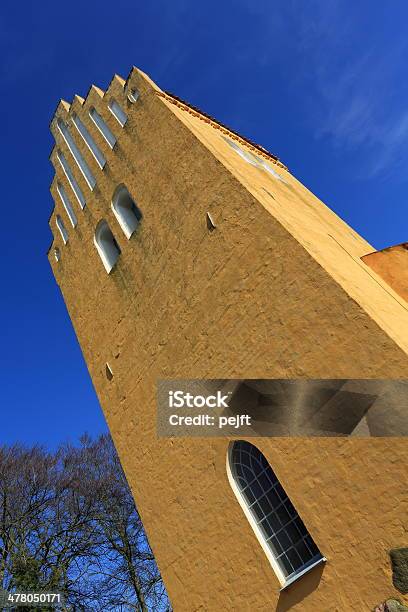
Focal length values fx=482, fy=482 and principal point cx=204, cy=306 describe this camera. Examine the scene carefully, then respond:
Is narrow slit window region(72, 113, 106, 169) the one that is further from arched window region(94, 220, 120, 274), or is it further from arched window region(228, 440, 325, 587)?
arched window region(228, 440, 325, 587)

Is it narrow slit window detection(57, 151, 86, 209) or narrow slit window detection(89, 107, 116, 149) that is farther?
narrow slit window detection(57, 151, 86, 209)

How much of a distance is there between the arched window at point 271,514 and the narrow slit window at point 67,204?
29.3ft

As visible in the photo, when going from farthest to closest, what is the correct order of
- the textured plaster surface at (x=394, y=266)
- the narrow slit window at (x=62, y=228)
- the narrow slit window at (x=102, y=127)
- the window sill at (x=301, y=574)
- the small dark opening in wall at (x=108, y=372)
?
the narrow slit window at (x=62, y=228)
the narrow slit window at (x=102, y=127)
the small dark opening in wall at (x=108, y=372)
the textured plaster surface at (x=394, y=266)
the window sill at (x=301, y=574)

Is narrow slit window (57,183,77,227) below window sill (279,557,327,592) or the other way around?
the other way around

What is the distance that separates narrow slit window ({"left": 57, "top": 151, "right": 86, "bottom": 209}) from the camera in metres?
13.5

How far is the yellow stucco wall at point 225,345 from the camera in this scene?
5430 mm

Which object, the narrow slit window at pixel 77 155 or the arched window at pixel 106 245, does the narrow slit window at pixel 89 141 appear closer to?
the narrow slit window at pixel 77 155

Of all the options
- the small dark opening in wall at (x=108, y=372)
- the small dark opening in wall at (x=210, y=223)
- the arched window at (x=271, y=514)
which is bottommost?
the arched window at (x=271, y=514)

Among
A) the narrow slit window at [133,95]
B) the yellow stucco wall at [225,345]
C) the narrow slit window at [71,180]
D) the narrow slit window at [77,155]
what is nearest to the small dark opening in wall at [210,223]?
the yellow stucco wall at [225,345]

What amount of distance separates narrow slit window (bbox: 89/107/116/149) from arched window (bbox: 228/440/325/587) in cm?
870

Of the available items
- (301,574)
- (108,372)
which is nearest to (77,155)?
(108,372)

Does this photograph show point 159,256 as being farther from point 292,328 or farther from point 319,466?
point 319,466

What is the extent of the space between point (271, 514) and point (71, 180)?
11396mm

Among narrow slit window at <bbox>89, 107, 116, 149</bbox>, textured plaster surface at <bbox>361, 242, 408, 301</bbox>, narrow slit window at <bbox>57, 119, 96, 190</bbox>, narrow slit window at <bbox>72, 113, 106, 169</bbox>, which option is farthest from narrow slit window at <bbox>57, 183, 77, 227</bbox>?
textured plaster surface at <bbox>361, 242, 408, 301</bbox>
